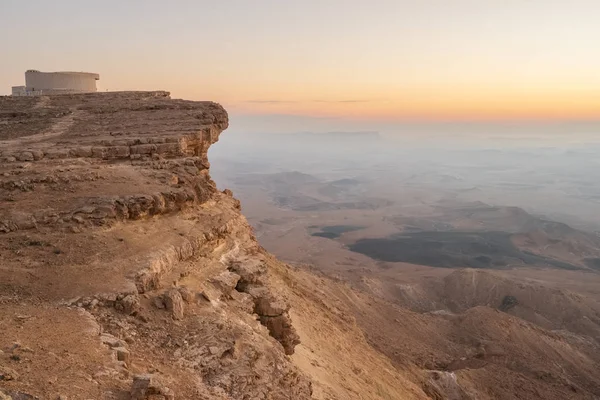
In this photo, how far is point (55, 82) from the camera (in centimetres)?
2158

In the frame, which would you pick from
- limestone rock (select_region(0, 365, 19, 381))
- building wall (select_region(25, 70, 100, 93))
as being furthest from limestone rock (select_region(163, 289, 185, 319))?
building wall (select_region(25, 70, 100, 93))

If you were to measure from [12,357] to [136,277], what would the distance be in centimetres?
251

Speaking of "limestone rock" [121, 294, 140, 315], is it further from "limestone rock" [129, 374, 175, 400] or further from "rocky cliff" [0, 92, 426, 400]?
"limestone rock" [129, 374, 175, 400]

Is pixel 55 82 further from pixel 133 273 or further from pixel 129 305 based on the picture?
pixel 129 305

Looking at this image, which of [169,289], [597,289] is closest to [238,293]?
[169,289]

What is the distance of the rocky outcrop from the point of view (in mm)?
5578

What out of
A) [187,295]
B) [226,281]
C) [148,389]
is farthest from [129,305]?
[226,281]

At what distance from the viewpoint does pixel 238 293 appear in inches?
358

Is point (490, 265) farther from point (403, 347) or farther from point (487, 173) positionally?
point (487, 173)

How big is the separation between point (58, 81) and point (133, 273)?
18347 millimetres

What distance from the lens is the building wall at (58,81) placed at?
69.3 feet

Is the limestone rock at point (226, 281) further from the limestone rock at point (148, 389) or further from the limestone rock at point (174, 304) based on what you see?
the limestone rock at point (148, 389)

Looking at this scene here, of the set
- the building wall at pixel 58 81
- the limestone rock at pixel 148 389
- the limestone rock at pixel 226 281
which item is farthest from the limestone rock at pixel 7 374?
the building wall at pixel 58 81

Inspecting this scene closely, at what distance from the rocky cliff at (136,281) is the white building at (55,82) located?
7.39 m
